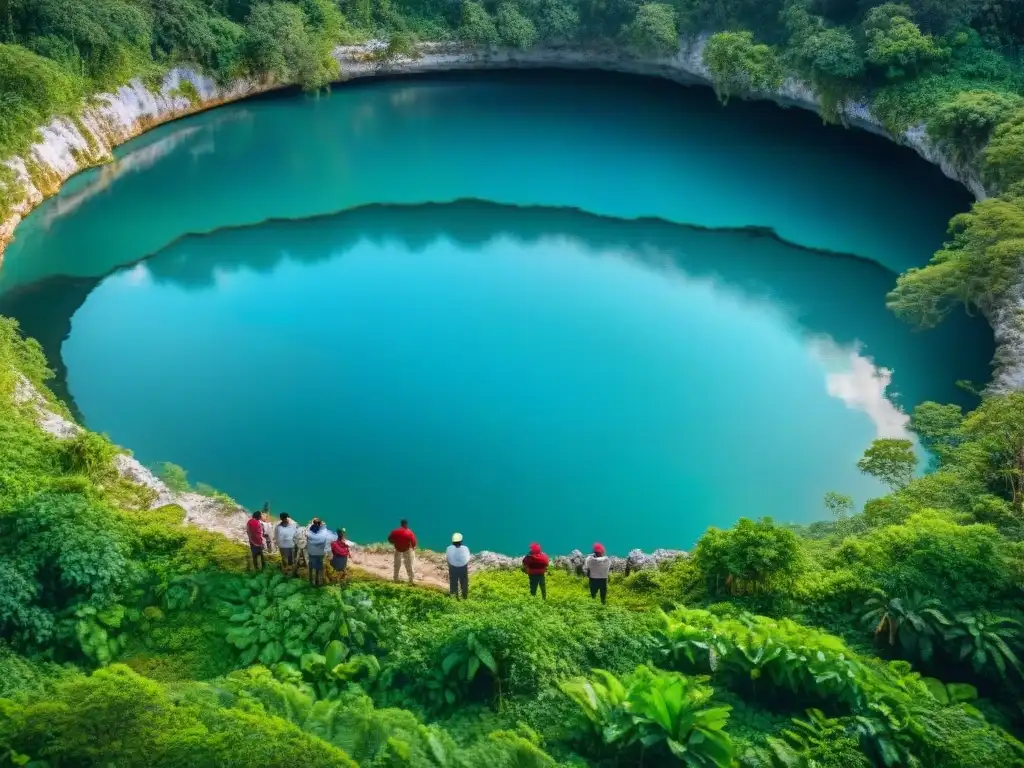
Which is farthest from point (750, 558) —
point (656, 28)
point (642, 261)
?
point (656, 28)

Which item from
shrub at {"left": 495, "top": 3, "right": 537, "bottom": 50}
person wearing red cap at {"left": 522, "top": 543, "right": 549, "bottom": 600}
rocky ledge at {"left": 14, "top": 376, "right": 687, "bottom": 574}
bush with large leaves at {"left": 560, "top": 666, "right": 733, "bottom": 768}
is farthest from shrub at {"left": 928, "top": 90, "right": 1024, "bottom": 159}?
bush with large leaves at {"left": 560, "top": 666, "right": 733, "bottom": 768}

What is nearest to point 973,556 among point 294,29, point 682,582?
point 682,582

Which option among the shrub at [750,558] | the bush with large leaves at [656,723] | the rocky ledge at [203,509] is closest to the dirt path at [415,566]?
the rocky ledge at [203,509]

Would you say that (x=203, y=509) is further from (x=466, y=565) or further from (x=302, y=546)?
(x=466, y=565)

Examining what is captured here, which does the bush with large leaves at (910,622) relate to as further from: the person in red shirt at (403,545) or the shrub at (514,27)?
the shrub at (514,27)

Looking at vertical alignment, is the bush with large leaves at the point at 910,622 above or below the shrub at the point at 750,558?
below

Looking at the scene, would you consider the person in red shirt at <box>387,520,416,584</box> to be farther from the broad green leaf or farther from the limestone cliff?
the limestone cliff
